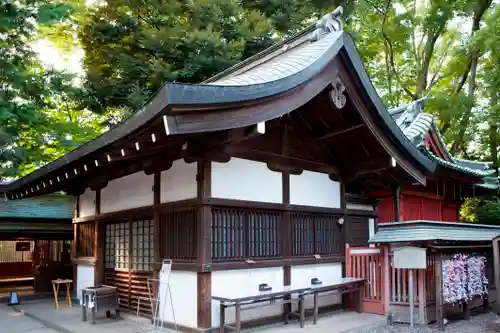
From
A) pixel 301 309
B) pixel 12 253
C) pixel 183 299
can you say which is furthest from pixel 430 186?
pixel 12 253

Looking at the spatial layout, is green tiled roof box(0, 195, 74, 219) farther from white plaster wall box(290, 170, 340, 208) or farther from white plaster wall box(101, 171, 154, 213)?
white plaster wall box(290, 170, 340, 208)

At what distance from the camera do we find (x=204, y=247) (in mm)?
6461

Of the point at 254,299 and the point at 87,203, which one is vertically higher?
the point at 87,203

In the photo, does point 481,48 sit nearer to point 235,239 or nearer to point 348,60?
point 348,60

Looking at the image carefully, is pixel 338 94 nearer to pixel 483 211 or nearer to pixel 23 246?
pixel 483 211

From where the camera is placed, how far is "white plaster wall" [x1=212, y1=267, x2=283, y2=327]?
6.61 meters

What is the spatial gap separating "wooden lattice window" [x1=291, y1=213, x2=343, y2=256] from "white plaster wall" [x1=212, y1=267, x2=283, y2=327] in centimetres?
72

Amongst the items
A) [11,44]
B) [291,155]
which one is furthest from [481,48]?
[11,44]

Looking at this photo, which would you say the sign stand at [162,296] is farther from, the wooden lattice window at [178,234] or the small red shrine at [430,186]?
the small red shrine at [430,186]

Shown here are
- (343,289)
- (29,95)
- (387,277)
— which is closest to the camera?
(387,277)

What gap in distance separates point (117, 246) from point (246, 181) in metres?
3.77

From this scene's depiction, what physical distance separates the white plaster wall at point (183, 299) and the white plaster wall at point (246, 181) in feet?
4.51

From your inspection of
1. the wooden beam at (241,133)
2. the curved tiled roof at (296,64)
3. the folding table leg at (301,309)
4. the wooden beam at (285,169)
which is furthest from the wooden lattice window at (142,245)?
the curved tiled roof at (296,64)

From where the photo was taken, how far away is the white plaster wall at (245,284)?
6.61 m
